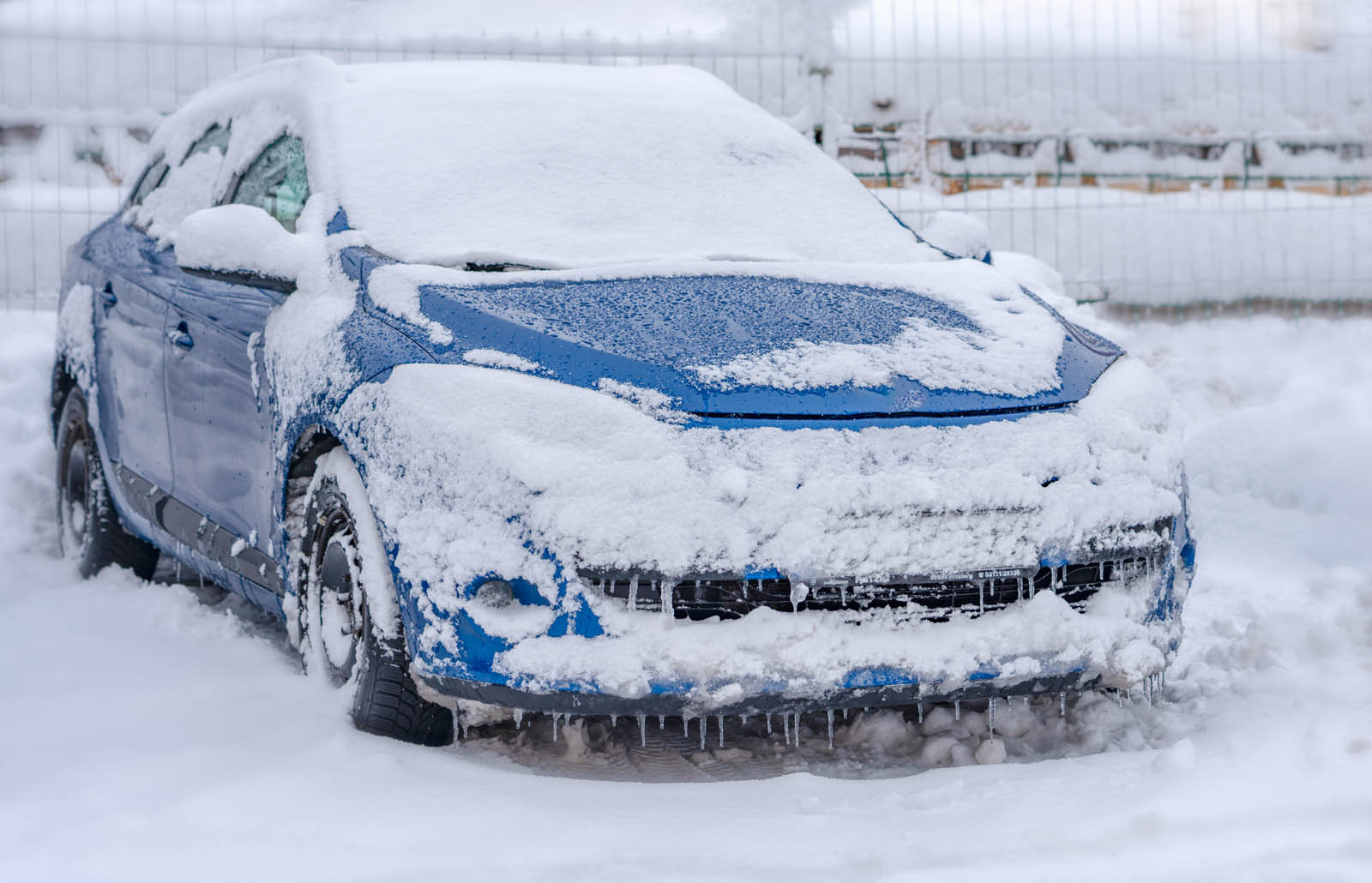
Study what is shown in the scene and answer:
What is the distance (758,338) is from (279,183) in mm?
1585

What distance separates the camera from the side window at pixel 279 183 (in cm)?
391

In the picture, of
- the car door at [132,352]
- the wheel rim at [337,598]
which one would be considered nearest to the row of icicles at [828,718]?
the wheel rim at [337,598]

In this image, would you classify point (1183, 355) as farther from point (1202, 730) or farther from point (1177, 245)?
point (1202, 730)

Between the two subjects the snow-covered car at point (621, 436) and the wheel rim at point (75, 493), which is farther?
the wheel rim at point (75, 493)

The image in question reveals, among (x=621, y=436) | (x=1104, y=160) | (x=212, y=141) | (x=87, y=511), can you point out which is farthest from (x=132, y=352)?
(x=1104, y=160)

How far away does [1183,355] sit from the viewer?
8141mm

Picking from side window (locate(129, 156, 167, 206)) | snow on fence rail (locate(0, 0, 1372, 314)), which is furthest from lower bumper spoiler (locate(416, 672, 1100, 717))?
snow on fence rail (locate(0, 0, 1372, 314))

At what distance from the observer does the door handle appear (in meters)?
4.10

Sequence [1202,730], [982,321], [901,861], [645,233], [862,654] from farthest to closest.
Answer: [645,233] → [982,321] → [1202,730] → [862,654] → [901,861]

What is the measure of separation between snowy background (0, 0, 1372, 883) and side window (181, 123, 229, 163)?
139 centimetres

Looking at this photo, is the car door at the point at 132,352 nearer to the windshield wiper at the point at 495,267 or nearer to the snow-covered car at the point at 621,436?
the snow-covered car at the point at 621,436

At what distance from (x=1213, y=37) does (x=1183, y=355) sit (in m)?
2.16

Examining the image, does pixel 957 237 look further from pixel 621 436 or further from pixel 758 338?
pixel 621 436

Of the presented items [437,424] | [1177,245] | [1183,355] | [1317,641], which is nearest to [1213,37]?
[1177,245]
